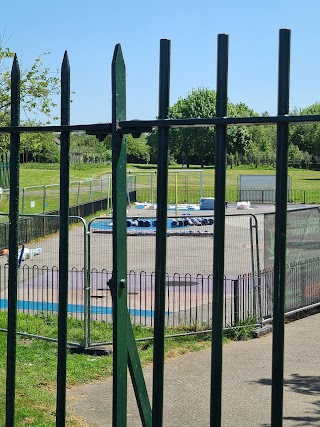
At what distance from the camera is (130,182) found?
160ft

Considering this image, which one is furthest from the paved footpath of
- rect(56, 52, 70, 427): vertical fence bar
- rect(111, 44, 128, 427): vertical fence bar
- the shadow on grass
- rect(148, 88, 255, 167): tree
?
rect(111, 44, 128, 427): vertical fence bar

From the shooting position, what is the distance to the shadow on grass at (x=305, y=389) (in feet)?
26.2

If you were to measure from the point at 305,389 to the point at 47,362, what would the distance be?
136 inches

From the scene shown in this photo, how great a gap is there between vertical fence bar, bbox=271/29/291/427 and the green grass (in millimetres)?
3638

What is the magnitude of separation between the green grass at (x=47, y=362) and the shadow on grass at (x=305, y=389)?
195 cm

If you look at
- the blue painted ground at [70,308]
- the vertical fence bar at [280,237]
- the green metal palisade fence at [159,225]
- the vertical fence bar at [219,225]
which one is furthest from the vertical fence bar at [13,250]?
the blue painted ground at [70,308]

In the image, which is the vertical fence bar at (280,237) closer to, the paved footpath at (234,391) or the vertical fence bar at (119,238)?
the vertical fence bar at (119,238)

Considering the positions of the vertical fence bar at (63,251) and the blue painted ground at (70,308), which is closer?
the vertical fence bar at (63,251)

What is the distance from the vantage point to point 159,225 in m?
3.10

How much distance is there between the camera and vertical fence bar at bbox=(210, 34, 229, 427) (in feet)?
9.24

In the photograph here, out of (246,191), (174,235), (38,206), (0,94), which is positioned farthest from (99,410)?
(246,191)

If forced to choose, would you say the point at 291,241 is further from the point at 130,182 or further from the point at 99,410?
the point at 130,182

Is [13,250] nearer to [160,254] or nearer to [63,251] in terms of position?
[63,251]

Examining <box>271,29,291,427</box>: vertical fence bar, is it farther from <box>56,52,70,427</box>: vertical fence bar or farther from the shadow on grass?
the shadow on grass
